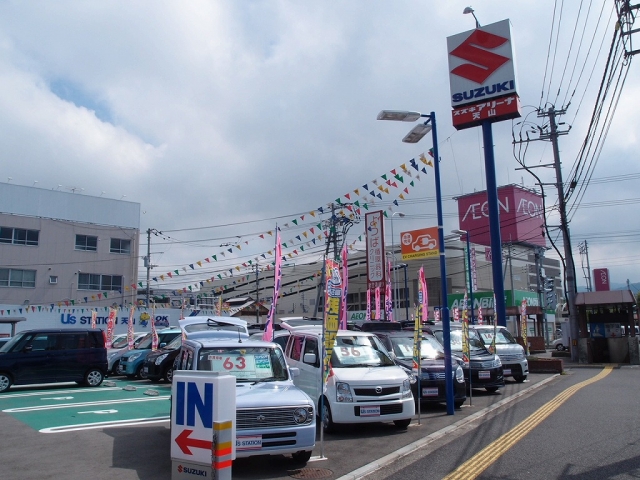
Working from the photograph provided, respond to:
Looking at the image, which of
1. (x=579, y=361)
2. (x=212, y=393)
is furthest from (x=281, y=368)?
(x=579, y=361)

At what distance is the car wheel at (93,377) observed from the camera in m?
17.3

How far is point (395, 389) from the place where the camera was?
33.0ft

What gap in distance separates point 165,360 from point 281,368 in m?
10.3

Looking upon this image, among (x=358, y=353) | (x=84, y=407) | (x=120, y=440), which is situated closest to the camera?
(x=120, y=440)

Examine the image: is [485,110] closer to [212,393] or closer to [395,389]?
[395,389]

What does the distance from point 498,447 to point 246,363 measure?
4077 millimetres

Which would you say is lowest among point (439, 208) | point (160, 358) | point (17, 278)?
point (160, 358)

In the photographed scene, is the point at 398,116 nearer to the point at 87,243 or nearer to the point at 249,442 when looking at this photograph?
the point at 249,442

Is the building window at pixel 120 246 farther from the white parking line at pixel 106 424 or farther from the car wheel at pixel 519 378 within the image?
the white parking line at pixel 106 424

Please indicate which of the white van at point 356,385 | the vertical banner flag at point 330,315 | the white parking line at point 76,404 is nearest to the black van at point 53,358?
the white parking line at point 76,404

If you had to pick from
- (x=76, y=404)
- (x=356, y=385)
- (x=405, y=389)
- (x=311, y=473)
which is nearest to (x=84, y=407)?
(x=76, y=404)

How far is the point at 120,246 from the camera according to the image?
42.7 m

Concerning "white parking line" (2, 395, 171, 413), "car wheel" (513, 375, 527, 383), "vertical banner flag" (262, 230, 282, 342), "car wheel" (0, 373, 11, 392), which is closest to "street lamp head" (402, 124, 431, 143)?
"vertical banner flag" (262, 230, 282, 342)

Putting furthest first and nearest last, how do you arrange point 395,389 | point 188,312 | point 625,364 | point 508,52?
point 188,312, point 625,364, point 508,52, point 395,389
